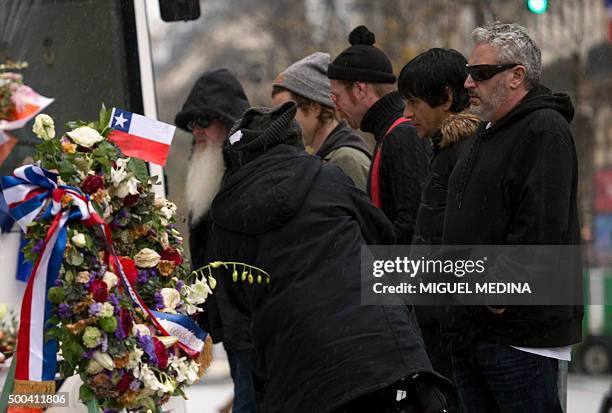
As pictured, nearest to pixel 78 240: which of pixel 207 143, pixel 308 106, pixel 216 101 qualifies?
pixel 308 106

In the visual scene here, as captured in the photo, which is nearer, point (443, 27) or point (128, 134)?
point (128, 134)

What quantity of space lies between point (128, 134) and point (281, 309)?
0.81 metres

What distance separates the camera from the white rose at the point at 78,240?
4.21 m

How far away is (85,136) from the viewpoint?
14.5 ft

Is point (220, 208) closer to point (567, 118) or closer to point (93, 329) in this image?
point (93, 329)

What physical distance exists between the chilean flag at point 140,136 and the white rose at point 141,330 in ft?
2.23

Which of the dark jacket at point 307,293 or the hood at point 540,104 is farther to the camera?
the hood at point 540,104

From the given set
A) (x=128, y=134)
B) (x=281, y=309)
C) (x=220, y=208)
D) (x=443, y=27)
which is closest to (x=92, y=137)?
(x=128, y=134)

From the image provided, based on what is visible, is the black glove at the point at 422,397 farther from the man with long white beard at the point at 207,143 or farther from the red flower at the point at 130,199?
the man with long white beard at the point at 207,143

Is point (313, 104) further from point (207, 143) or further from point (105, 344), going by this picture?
point (105, 344)

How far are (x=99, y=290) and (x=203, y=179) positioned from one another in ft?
9.96

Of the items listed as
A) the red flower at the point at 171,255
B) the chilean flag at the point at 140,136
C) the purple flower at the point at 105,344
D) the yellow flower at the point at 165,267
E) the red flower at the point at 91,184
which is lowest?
the purple flower at the point at 105,344

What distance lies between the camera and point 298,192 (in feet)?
15.2

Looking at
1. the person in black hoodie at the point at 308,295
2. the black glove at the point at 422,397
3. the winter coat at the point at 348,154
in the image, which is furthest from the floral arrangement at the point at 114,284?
the winter coat at the point at 348,154
